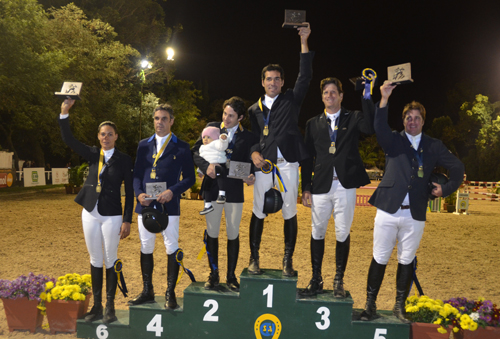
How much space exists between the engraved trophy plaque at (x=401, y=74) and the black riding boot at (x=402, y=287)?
207cm

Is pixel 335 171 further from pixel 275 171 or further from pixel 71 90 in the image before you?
pixel 71 90

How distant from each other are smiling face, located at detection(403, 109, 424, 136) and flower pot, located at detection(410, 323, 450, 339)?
2.17 meters

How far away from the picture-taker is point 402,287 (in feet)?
14.2

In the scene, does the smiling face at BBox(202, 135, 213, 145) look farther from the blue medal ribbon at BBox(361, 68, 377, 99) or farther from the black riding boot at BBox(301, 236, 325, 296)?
the blue medal ribbon at BBox(361, 68, 377, 99)

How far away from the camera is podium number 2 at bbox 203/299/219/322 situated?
4.28 m

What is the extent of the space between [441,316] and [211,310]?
260cm

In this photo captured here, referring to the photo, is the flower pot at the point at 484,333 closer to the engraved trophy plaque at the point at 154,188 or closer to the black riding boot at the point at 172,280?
the black riding boot at the point at 172,280

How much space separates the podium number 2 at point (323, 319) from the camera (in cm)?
416

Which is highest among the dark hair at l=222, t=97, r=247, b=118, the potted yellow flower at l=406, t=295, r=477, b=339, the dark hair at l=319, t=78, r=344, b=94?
the dark hair at l=319, t=78, r=344, b=94

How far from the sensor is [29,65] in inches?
760

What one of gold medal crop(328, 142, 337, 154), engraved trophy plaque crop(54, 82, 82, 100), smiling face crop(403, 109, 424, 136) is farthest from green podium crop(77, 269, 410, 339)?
engraved trophy plaque crop(54, 82, 82, 100)

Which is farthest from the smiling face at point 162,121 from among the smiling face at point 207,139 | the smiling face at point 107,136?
the smiling face at point 107,136

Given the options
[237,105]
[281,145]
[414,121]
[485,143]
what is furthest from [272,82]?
[485,143]

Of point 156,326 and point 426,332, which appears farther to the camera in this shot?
point 156,326
